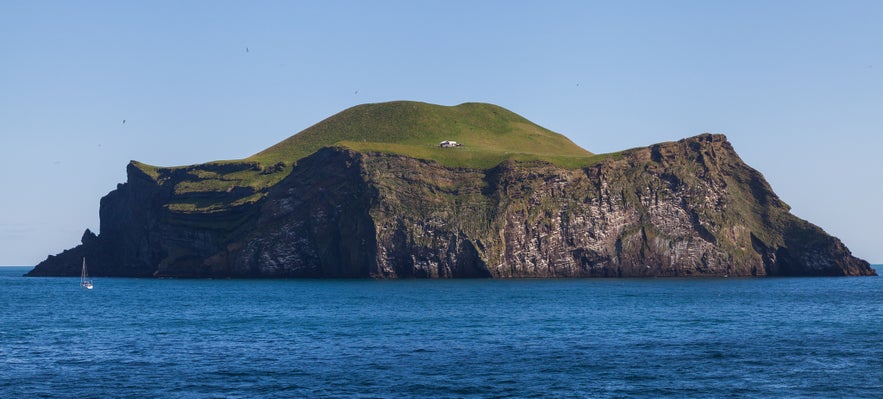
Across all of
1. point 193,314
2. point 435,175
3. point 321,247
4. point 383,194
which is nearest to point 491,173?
point 435,175

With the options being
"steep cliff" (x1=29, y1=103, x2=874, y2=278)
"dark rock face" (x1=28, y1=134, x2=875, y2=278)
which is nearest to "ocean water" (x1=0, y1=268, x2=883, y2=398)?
"dark rock face" (x1=28, y1=134, x2=875, y2=278)

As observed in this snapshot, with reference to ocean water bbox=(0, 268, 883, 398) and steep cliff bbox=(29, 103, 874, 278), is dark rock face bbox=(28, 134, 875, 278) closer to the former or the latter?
steep cliff bbox=(29, 103, 874, 278)

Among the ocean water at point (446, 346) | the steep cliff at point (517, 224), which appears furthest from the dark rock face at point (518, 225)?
the ocean water at point (446, 346)

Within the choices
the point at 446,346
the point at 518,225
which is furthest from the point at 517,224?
the point at 446,346

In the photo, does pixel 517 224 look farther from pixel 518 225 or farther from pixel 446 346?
pixel 446 346

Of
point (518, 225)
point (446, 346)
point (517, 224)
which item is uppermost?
point (517, 224)

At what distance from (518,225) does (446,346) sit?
109m

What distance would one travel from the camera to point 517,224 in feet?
579

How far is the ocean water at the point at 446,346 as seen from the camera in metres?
52.0

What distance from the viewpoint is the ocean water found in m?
52.0

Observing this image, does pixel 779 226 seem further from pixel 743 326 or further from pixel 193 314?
pixel 193 314

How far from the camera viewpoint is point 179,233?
198750mm

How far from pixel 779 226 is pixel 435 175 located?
71866 millimetres

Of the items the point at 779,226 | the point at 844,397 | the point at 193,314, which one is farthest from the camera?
the point at 779,226
